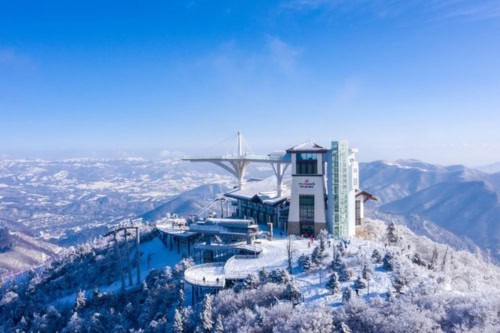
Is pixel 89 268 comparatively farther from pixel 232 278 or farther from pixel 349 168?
pixel 349 168

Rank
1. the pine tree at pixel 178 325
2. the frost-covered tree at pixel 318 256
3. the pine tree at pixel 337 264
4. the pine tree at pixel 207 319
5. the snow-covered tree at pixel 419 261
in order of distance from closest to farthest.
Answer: the pine tree at pixel 207 319 < the pine tree at pixel 178 325 < the pine tree at pixel 337 264 < the frost-covered tree at pixel 318 256 < the snow-covered tree at pixel 419 261

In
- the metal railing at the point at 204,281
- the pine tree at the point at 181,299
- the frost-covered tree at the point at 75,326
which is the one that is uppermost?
the metal railing at the point at 204,281

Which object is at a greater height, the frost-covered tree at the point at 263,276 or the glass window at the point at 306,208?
the glass window at the point at 306,208

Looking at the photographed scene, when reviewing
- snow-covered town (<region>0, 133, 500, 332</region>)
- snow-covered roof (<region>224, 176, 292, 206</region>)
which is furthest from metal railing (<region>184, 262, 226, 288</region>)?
snow-covered roof (<region>224, 176, 292, 206</region>)

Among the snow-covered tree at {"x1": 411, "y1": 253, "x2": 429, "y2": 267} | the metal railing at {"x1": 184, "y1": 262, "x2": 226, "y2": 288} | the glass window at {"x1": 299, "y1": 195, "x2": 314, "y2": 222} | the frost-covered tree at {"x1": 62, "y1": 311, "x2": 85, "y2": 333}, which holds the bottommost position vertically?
the frost-covered tree at {"x1": 62, "y1": 311, "x2": 85, "y2": 333}

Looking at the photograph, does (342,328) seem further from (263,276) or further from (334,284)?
(263,276)

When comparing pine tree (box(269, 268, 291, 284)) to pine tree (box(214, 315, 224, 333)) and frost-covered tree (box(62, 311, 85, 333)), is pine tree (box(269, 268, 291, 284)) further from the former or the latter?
frost-covered tree (box(62, 311, 85, 333))

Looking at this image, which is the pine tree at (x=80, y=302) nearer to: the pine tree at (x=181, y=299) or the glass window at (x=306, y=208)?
the pine tree at (x=181, y=299)

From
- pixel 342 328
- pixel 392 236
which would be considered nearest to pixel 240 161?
pixel 392 236

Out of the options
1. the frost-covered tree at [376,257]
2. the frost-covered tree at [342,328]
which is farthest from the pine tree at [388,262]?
the frost-covered tree at [342,328]
